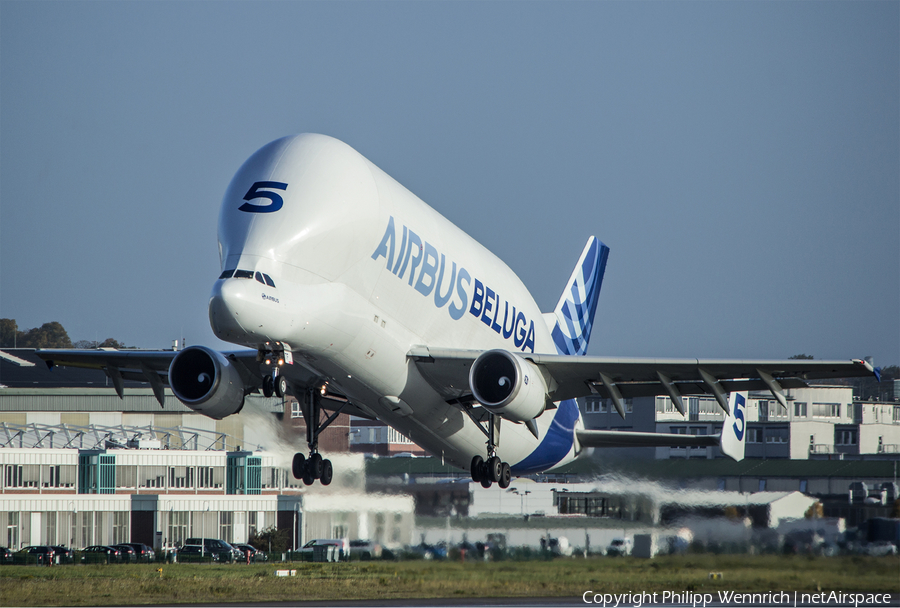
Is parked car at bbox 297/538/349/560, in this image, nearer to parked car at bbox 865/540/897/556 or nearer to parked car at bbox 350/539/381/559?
parked car at bbox 350/539/381/559

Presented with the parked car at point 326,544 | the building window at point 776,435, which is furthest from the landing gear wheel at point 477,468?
the building window at point 776,435

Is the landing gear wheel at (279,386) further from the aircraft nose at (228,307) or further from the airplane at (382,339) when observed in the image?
the aircraft nose at (228,307)

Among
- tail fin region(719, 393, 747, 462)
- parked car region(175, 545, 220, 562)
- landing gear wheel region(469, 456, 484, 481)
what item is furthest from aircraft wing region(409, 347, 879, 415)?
parked car region(175, 545, 220, 562)

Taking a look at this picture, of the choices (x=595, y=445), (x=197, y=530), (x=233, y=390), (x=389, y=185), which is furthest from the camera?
(x=197, y=530)

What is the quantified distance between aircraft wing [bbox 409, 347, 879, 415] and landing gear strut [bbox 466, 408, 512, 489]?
4.44 feet

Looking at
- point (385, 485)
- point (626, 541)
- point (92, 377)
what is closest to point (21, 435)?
point (92, 377)

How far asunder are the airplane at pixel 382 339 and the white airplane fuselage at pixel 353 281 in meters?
0.03

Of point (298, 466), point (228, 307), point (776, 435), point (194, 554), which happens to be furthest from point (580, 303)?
point (776, 435)

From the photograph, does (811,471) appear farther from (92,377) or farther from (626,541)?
(92,377)

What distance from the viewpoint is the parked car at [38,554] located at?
152 feet

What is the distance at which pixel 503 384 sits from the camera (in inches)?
956

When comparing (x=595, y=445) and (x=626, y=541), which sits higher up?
(x=595, y=445)

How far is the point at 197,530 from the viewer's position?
53.5 metres

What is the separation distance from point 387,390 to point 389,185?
15.1 ft
